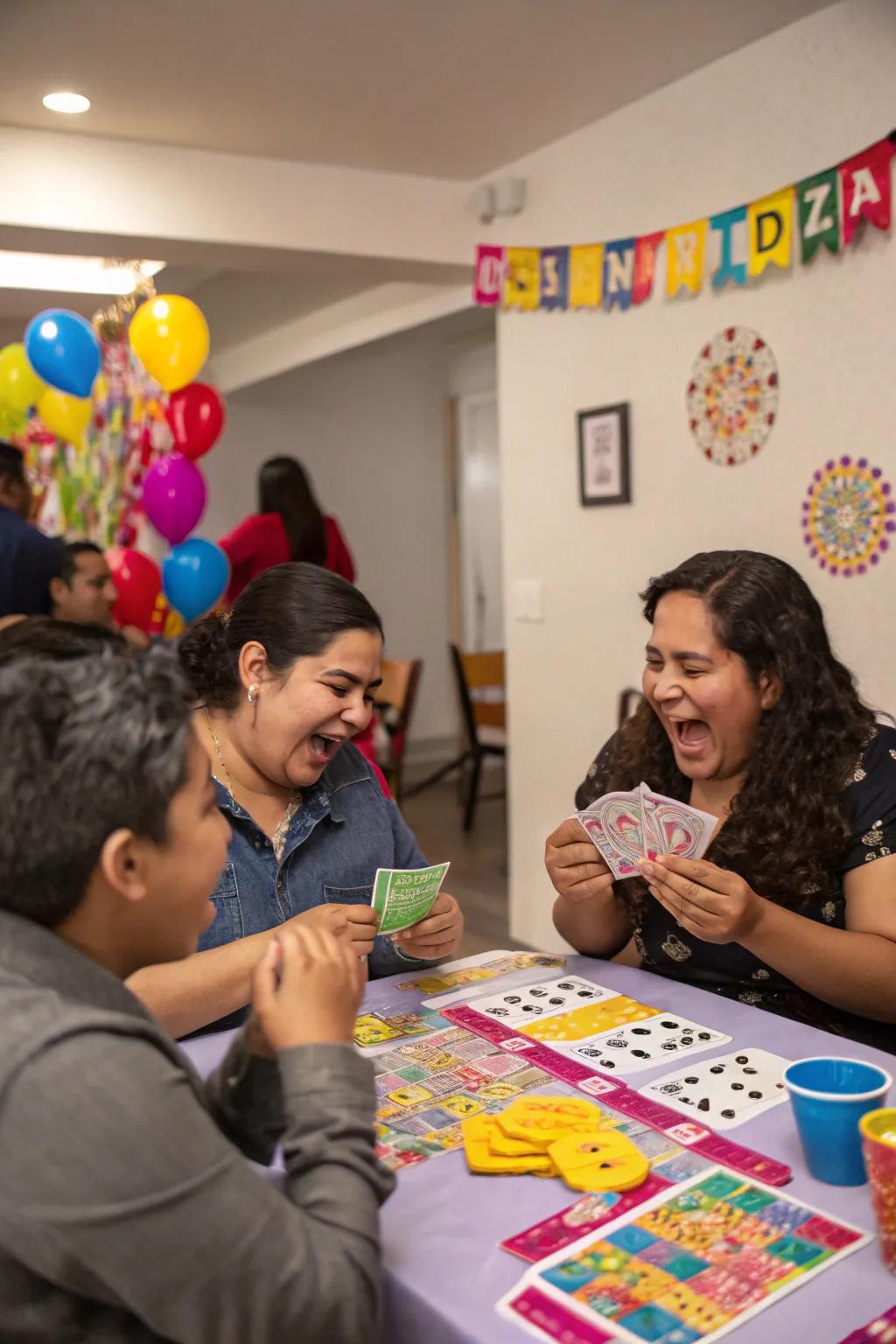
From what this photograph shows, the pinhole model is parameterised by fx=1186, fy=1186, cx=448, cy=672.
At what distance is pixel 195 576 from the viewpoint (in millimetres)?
3865

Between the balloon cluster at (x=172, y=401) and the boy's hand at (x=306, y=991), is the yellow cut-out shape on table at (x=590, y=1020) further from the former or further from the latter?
the balloon cluster at (x=172, y=401)

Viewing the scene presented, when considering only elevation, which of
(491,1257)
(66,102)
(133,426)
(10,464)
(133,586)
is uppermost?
(66,102)

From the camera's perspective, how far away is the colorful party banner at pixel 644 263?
362 centimetres

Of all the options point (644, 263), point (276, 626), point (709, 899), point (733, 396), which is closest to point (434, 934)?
point (709, 899)

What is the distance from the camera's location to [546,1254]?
1047 millimetres

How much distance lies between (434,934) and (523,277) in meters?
2.94

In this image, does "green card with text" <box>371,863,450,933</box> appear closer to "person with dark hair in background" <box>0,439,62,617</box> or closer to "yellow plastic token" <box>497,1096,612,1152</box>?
"yellow plastic token" <box>497,1096,612,1152</box>

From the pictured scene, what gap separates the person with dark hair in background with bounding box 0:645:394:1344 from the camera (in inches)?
32.2

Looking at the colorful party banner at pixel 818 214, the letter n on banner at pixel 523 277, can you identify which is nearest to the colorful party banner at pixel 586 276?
the letter n on banner at pixel 523 277

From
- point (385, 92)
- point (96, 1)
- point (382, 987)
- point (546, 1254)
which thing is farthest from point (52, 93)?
point (546, 1254)

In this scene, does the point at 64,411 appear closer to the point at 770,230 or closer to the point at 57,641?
the point at 770,230

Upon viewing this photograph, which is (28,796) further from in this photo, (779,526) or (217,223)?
(217,223)

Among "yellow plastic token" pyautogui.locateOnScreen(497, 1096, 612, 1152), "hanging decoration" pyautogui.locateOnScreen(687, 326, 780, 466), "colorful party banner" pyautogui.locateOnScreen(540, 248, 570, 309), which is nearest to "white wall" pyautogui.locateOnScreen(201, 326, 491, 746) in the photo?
"colorful party banner" pyautogui.locateOnScreen(540, 248, 570, 309)

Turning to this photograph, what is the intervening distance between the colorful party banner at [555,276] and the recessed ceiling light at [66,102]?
1.52 m
